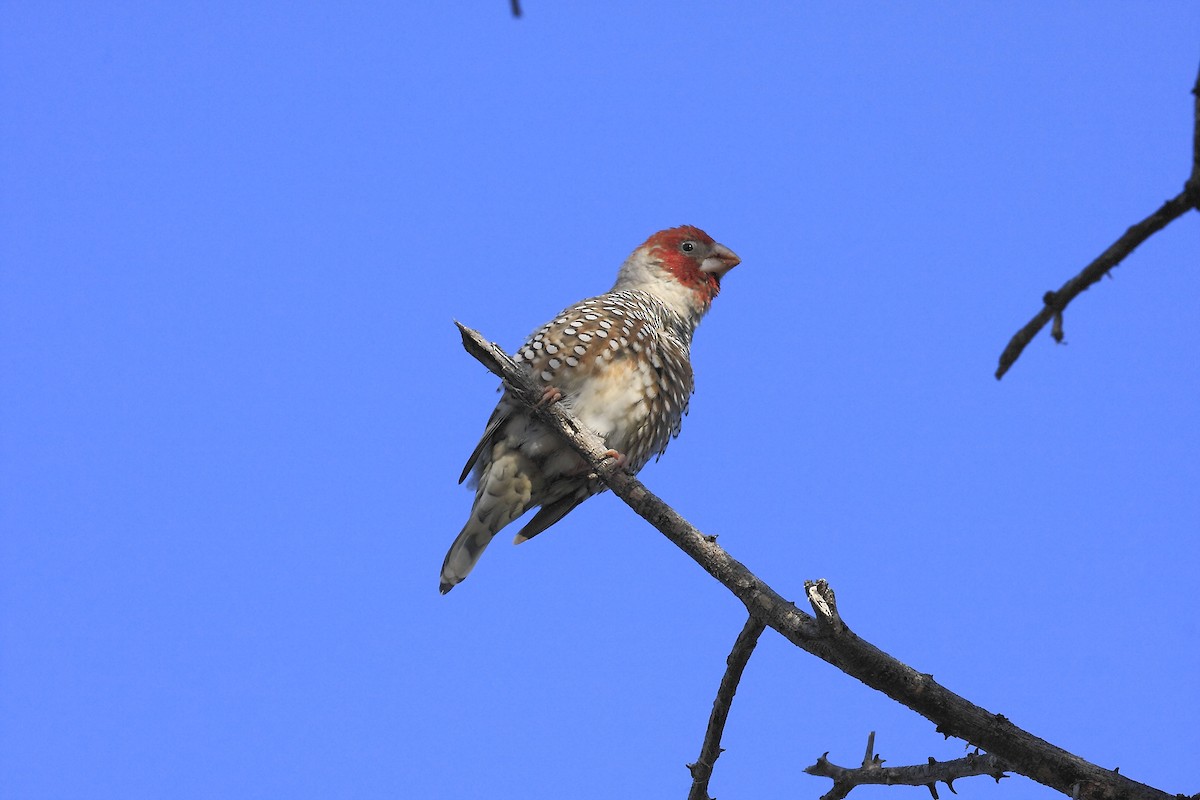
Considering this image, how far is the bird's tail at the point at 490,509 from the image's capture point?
695 centimetres

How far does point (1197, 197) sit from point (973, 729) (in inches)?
111

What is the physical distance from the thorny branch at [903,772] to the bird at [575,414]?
7.41ft

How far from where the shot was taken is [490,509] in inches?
280

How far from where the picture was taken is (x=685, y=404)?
7.59 meters

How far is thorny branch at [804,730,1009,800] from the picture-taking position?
181 inches

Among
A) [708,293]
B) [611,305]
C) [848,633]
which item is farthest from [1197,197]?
[708,293]

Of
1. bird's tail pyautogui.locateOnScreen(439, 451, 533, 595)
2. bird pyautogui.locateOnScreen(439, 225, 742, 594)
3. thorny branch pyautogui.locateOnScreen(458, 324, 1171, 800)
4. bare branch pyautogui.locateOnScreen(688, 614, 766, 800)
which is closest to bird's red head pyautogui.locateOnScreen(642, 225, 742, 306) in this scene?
bird pyautogui.locateOnScreen(439, 225, 742, 594)

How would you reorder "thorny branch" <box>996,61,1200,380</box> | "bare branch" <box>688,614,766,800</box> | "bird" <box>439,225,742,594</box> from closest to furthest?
1. "thorny branch" <box>996,61,1200,380</box>
2. "bare branch" <box>688,614,766,800</box>
3. "bird" <box>439,225,742,594</box>

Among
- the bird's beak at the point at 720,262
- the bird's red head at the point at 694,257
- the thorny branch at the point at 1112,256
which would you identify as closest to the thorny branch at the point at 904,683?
the thorny branch at the point at 1112,256

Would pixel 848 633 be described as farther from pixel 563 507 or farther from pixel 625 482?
pixel 563 507

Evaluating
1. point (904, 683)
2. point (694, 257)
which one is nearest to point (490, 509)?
point (694, 257)

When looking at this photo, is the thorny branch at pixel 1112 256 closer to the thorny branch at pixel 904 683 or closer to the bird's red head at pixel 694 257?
the thorny branch at pixel 904 683

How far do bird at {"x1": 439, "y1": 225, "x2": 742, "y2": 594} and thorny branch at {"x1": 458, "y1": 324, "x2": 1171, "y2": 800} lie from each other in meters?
1.64

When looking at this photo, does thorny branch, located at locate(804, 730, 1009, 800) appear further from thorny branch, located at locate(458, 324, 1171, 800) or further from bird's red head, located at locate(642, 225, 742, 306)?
bird's red head, located at locate(642, 225, 742, 306)
